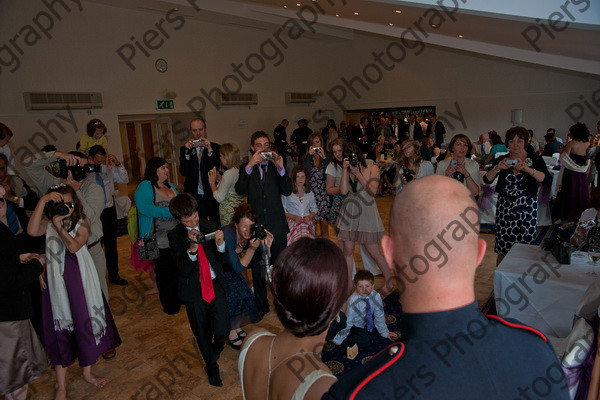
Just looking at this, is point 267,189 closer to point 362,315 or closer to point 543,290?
point 362,315

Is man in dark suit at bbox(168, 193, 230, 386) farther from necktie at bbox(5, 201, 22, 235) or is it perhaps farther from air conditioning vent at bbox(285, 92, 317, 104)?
air conditioning vent at bbox(285, 92, 317, 104)

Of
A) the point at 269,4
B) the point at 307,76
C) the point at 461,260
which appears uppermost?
the point at 269,4

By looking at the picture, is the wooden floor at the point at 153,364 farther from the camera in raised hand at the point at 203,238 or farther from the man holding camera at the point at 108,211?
the camera in raised hand at the point at 203,238

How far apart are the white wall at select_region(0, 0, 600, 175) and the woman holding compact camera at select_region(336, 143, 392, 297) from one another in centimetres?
696

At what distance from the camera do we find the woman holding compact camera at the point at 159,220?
12.0 ft

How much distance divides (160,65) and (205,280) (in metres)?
8.56

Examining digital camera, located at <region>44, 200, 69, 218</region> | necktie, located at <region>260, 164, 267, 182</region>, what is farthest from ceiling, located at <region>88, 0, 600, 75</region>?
digital camera, located at <region>44, 200, 69, 218</region>

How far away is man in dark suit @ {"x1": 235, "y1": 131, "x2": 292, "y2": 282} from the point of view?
381 centimetres

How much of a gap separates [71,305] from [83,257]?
0.31 m

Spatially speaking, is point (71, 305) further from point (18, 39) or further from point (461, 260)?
point (18, 39)

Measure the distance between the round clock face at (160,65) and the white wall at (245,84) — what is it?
0.37ft

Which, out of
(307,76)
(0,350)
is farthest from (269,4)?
(0,350)

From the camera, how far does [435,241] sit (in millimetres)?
818

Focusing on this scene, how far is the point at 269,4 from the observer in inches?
403
